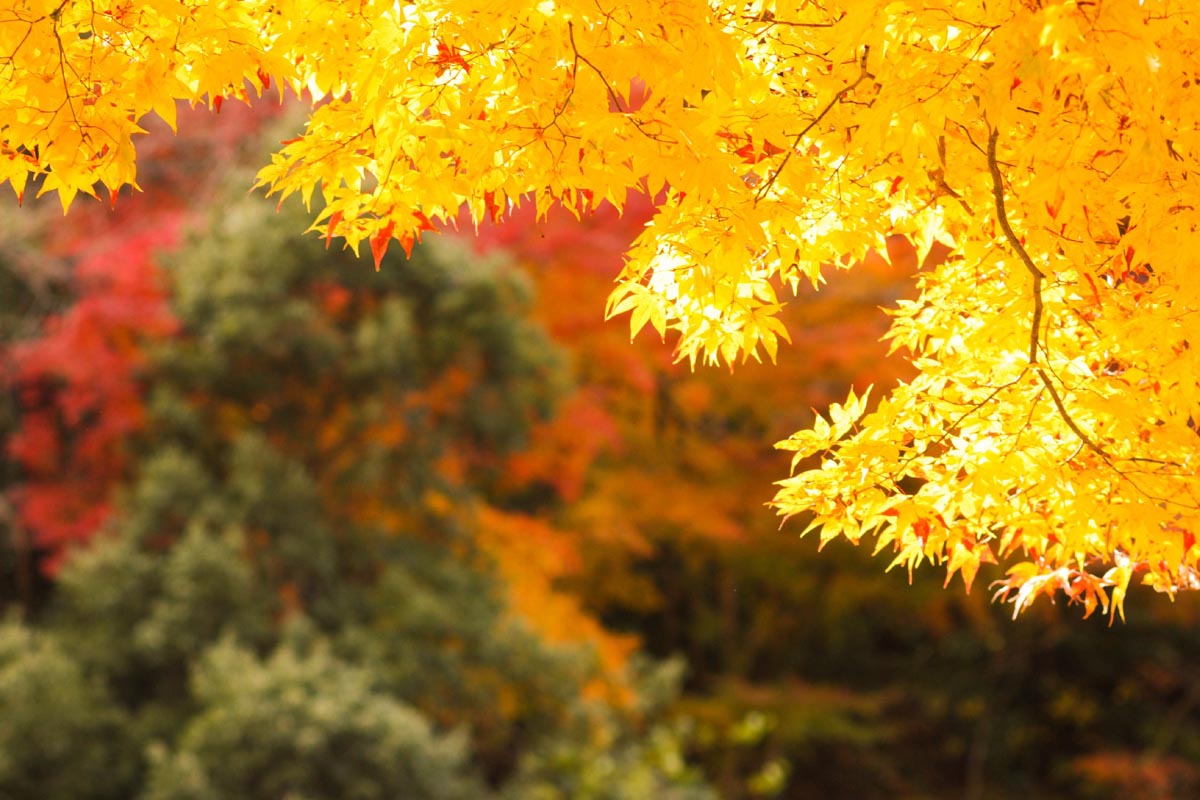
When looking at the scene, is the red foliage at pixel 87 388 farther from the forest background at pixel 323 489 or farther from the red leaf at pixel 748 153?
the red leaf at pixel 748 153

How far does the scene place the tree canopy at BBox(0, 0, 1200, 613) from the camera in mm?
1852

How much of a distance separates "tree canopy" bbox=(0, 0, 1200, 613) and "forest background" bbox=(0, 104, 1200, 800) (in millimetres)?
4078

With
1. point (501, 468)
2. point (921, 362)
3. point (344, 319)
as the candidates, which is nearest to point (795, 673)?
point (501, 468)

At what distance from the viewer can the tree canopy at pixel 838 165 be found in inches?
72.9

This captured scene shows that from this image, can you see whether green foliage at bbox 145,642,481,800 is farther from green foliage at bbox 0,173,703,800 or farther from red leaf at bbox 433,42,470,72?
red leaf at bbox 433,42,470,72

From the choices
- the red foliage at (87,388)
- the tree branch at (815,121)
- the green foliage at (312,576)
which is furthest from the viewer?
the red foliage at (87,388)

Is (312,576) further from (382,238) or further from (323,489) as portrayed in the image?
(382,238)

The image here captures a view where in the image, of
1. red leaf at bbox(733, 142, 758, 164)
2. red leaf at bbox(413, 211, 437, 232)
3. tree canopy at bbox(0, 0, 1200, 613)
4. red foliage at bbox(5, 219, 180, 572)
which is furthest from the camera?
red foliage at bbox(5, 219, 180, 572)

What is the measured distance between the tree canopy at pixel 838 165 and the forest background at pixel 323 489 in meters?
4.08

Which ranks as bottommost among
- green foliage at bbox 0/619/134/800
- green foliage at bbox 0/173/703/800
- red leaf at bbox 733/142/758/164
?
green foliage at bbox 0/619/134/800

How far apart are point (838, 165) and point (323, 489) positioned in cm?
484

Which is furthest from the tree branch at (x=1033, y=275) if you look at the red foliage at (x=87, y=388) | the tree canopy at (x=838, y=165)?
the red foliage at (x=87, y=388)

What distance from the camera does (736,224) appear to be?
6.64ft

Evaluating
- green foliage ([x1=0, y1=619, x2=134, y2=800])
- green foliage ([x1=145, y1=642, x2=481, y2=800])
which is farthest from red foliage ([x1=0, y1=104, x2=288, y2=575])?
green foliage ([x1=145, y1=642, x2=481, y2=800])
